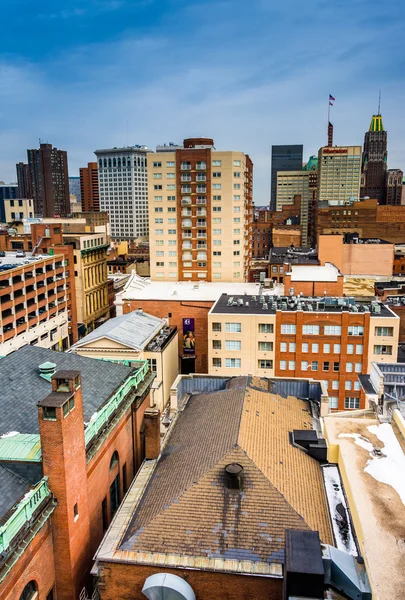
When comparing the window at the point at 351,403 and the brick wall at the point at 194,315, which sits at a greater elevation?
the brick wall at the point at 194,315

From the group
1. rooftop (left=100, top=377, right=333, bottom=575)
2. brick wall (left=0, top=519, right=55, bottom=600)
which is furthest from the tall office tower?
brick wall (left=0, top=519, right=55, bottom=600)

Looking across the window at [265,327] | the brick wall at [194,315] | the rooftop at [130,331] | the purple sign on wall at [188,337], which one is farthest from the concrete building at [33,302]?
the window at [265,327]

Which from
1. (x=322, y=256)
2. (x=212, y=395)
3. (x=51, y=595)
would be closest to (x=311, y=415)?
(x=212, y=395)

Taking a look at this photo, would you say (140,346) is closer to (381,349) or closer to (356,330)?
(356,330)

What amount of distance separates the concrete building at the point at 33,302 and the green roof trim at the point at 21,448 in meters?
61.5

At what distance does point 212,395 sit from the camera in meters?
38.4

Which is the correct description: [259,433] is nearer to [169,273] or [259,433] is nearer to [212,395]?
[212,395]

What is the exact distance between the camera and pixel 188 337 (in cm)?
7788

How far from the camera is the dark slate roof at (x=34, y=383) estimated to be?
26.1 meters

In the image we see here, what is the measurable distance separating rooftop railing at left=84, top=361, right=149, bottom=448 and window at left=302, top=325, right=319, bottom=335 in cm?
3173

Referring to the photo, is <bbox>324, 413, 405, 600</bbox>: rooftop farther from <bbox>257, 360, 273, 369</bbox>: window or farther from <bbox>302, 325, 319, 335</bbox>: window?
<bbox>257, 360, 273, 369</bbox>: window

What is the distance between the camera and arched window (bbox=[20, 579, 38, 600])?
20.1 m

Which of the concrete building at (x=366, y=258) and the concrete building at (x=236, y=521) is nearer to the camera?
the concrete building at (x=236, y=521)

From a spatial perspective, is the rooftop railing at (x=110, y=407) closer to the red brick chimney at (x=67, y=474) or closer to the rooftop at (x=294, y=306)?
the red brick chimney at (x=67, y=474)
